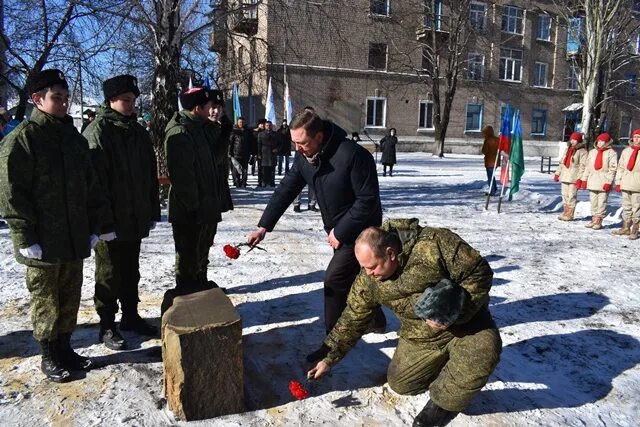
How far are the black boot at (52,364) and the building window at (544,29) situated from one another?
38.2 meters

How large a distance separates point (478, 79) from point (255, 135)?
23.6m

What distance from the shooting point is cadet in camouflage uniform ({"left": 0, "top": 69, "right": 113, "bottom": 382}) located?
9.42ft

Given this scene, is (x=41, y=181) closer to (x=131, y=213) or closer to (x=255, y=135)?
(x=131, y=213)

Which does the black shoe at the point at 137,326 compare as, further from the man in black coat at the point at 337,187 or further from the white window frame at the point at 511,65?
the white window frame at the point at 511,65

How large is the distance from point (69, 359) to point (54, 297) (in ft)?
1.59

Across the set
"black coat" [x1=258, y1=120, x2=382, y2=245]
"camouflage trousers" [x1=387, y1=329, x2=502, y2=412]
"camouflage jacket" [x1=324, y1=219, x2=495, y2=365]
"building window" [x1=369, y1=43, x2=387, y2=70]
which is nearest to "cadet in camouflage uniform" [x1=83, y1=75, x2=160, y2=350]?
"black coat" [x1=258, y1=120, x2=382, y2=245]

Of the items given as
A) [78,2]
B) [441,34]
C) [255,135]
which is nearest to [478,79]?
[441,34]

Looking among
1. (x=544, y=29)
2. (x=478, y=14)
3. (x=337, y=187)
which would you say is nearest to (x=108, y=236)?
(x=337, y=187)

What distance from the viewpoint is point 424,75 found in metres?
30.5

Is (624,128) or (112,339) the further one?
(624,128)

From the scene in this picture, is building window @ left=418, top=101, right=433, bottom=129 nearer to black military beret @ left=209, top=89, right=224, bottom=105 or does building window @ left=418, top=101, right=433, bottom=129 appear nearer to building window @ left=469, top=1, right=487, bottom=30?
building window @ left=469, top=1, right=487, bottom=30

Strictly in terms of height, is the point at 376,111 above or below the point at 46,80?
above

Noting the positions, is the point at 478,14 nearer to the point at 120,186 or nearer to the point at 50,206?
the point at 120,186

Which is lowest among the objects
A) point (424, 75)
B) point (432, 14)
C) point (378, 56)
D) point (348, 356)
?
point (348, 356)
